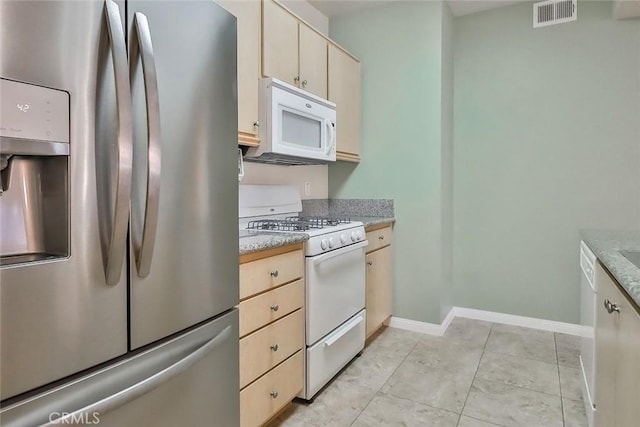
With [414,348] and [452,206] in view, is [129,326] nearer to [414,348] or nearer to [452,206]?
[414,348]

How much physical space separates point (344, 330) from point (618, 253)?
1.35m

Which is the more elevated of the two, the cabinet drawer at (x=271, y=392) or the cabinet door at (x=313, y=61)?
the cabinet door at (x=313, y=61)

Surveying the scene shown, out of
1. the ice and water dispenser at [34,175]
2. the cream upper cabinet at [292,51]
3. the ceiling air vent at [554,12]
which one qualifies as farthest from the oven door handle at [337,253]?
the ceiling air vent at [554,12]

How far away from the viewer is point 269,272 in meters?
1.65

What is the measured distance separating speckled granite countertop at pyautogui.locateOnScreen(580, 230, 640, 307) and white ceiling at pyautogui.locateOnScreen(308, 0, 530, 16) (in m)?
1.99

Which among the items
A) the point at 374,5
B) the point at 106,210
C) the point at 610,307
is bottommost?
the point at 610,307

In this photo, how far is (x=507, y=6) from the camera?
3.04 m

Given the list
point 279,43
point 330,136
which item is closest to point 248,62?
point 279,43

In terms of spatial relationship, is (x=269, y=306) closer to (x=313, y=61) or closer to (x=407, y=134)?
(x=313, y=61)

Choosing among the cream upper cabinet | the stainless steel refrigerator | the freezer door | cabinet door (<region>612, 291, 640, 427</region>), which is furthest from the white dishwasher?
the cream upper cabinet

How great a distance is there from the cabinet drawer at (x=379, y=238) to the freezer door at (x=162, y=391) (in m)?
1.56

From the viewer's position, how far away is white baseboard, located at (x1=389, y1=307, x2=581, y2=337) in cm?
292

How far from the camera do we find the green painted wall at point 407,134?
2.87m

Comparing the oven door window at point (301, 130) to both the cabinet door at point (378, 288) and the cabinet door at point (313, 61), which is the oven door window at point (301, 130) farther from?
the cabinet door at point (378, 288)
